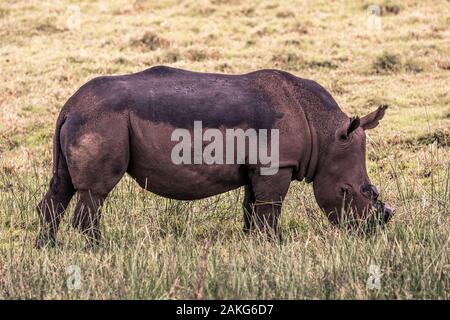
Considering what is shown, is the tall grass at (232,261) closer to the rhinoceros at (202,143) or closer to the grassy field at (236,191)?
the grassy field at (236,191)

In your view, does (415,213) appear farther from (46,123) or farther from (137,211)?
(46,123)

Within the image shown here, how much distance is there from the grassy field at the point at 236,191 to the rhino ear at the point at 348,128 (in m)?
0.60

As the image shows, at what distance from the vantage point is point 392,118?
1204 centimetres

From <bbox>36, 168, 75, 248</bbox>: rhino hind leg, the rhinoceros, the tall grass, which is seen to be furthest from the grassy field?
the rhinoceros

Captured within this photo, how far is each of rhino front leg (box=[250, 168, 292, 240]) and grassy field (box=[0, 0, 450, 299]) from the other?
214 mm

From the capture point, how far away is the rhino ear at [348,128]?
22.0 ft

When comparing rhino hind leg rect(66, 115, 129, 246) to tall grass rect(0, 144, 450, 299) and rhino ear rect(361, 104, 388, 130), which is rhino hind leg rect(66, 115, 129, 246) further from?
rhino ear rect(361, 104, 388, 130)

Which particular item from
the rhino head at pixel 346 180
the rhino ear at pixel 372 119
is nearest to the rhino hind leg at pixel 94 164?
the rhino head at pixel 346 180

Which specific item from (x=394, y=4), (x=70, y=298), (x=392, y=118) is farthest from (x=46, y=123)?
(x=394, y=4)

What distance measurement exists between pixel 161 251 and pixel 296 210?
196 cm

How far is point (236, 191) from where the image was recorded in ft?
26.8

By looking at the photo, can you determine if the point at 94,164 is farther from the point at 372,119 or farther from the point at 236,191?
the point at 372,119

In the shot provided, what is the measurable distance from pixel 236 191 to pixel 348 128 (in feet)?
5.57
